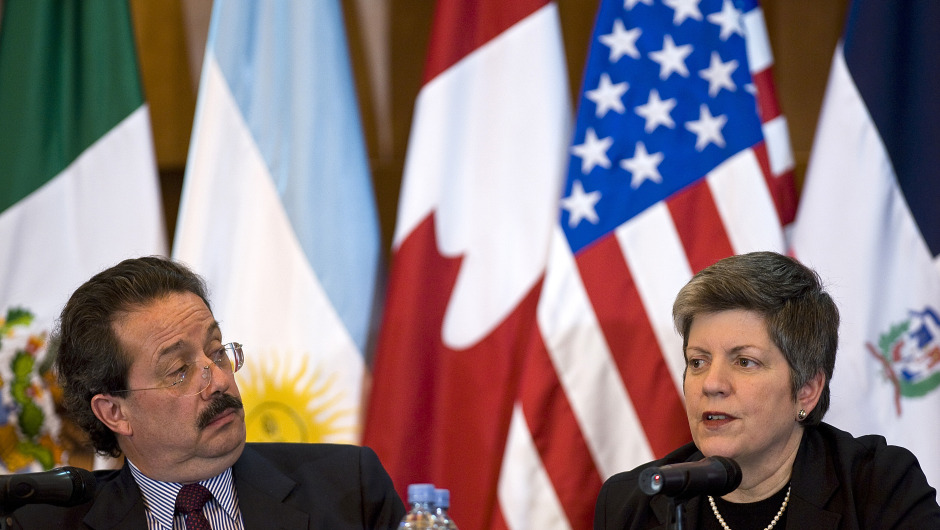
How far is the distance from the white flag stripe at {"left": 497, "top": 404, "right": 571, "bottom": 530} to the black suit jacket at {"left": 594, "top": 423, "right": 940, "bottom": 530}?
615 millimetres

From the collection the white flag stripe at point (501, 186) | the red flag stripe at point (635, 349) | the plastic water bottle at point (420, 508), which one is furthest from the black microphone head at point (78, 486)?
the red flag stripe at point (635, 349)

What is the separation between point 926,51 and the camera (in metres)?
2.96

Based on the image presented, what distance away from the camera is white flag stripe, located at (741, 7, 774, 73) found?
3.22 meters

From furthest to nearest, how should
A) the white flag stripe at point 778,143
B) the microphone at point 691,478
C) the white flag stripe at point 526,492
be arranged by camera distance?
1. the white flag stripe at point 778,143
2. the white flag stripe at point 526,492
3. the microphone at point 691,478

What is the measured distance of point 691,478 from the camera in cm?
175

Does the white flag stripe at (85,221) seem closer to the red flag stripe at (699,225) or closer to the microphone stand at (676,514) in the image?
the red flag stripe at (699,225)

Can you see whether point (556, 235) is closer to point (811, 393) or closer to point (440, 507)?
point (811, 393)

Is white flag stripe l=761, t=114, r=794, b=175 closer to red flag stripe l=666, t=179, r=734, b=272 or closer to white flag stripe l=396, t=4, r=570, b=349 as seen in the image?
red flag stripe l=666, t=179, r=734, b=272

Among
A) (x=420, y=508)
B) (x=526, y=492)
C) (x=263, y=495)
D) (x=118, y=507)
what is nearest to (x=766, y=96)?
(x=526, y=492)

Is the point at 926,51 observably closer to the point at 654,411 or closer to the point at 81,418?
the point at 654,411

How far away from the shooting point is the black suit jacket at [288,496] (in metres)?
2.32

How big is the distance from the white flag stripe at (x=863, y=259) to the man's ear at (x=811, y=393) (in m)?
0.68

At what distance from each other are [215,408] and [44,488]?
45 centimetres

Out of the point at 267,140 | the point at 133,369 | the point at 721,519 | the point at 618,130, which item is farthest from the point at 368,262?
the point at 721,519
